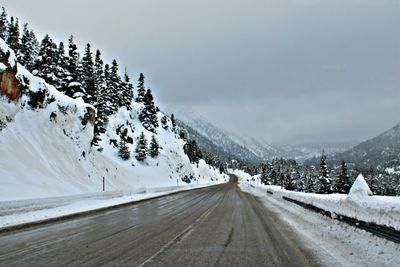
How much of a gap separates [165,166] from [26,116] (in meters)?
43.3

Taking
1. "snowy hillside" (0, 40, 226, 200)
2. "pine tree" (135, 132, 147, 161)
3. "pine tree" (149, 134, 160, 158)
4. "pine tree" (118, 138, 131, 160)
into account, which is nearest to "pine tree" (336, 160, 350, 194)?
"snowy hillside" (0, 40, 226, 200)

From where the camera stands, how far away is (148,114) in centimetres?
8288

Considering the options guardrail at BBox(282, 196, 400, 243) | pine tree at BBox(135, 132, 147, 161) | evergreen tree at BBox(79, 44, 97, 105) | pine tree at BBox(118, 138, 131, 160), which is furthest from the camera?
pine tree at BBox(135, 132, 147, 161)

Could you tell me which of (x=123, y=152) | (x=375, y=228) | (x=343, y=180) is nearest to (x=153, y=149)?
(x=123, y=152)

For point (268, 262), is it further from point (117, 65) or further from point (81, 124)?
point (117, 65)

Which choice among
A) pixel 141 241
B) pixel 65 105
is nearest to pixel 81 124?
pixel 65 105

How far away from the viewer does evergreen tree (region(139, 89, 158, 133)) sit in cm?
8188

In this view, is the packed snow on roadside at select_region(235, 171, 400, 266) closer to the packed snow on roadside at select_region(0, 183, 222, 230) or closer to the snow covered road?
the snow covered road

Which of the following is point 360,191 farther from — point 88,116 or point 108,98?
point 108,98

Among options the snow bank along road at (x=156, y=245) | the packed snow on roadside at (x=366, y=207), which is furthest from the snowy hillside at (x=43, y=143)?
the packed snow on roadside at (x=366, y=207)

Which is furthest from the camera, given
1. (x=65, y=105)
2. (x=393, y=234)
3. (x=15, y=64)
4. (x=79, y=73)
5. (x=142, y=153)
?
(x=142, y=153)

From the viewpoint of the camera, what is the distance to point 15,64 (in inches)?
1297

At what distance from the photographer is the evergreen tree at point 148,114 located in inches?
3223

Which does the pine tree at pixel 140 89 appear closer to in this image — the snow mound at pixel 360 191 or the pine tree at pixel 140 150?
the pine tree at pixel 140 150
